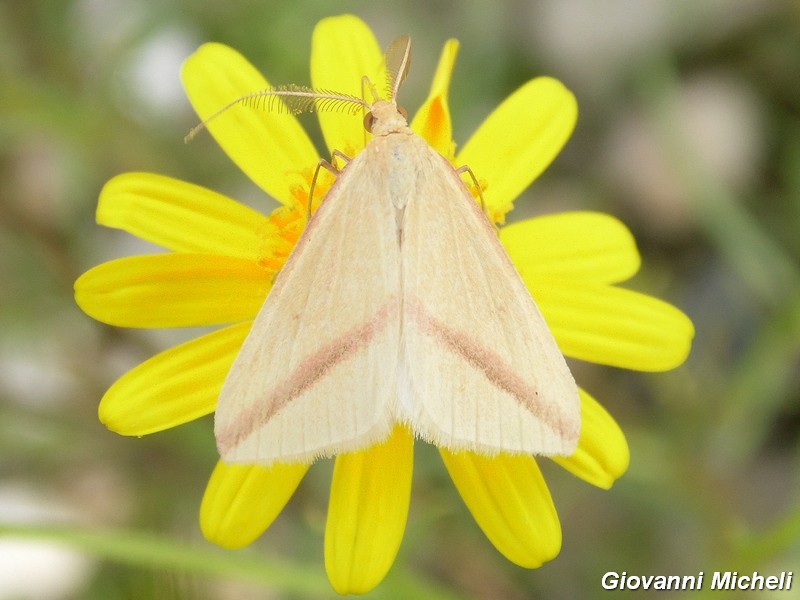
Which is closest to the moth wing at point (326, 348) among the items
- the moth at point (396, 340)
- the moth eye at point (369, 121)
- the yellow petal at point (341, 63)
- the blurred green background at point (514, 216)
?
the moth at point (396, 340)

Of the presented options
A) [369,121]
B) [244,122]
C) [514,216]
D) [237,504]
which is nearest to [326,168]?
[369,121]

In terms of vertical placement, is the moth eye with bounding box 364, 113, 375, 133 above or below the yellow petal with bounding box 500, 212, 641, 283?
above

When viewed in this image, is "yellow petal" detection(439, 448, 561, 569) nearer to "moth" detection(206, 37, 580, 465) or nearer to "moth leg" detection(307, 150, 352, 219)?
"moth" detection(206, 37, 580, 465)

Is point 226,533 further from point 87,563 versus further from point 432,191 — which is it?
point 87,563

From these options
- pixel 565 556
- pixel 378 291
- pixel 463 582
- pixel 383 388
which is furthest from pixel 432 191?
pixel 565 556

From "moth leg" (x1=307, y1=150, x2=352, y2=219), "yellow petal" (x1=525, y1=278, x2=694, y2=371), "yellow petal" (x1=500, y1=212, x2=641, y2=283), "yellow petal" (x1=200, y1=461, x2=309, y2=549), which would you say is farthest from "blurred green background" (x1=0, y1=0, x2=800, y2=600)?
"moth leg" (x1=307, y1=150, x2=352, y2=219)

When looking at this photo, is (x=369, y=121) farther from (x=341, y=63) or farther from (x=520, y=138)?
(x=520, y=138)

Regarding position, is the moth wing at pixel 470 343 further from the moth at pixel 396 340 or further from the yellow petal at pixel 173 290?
the yellow petal at pixel 173 290

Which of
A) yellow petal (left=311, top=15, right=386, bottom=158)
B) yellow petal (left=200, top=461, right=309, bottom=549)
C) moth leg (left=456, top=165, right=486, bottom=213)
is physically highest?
yellow petal (left=311, top=15, right=386, bottom=158)
